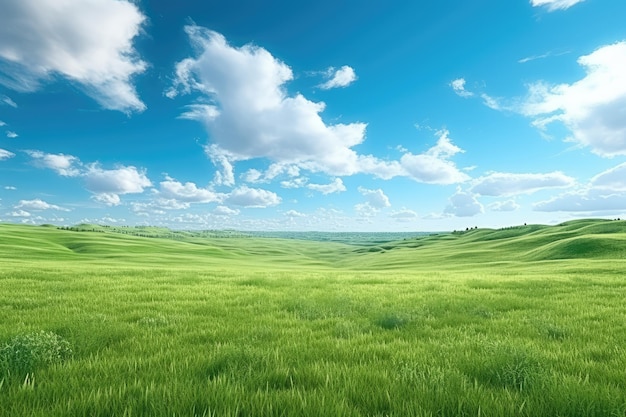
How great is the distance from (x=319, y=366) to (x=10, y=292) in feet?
47.5

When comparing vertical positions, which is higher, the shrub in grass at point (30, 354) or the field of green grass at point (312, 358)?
the shrub in grass at point (30, 354)

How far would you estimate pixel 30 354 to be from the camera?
543 cm

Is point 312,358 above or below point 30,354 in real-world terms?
below

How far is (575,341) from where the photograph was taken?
722 centimetres

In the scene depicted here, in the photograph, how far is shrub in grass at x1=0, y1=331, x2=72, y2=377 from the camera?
5.10m

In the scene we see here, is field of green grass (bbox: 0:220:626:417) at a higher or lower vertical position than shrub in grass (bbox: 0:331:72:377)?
lower

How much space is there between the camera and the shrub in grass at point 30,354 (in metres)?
5.10

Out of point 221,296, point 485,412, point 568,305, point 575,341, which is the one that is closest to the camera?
point 485,412

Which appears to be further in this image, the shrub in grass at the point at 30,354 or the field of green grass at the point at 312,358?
the shrub in grass at the point at 30,354

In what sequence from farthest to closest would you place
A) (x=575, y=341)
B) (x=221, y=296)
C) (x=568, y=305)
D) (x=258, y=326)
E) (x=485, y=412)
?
(x=221, y=296), (x=568, y=305), (x=258, y=326), (x=575, y=341), (x=485, y=412)

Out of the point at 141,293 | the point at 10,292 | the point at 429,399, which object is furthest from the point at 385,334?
the point at 10,292

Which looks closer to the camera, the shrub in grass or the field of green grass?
the field of green grass

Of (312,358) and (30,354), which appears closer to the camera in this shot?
(30,354)

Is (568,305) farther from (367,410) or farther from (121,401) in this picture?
(121,401)
